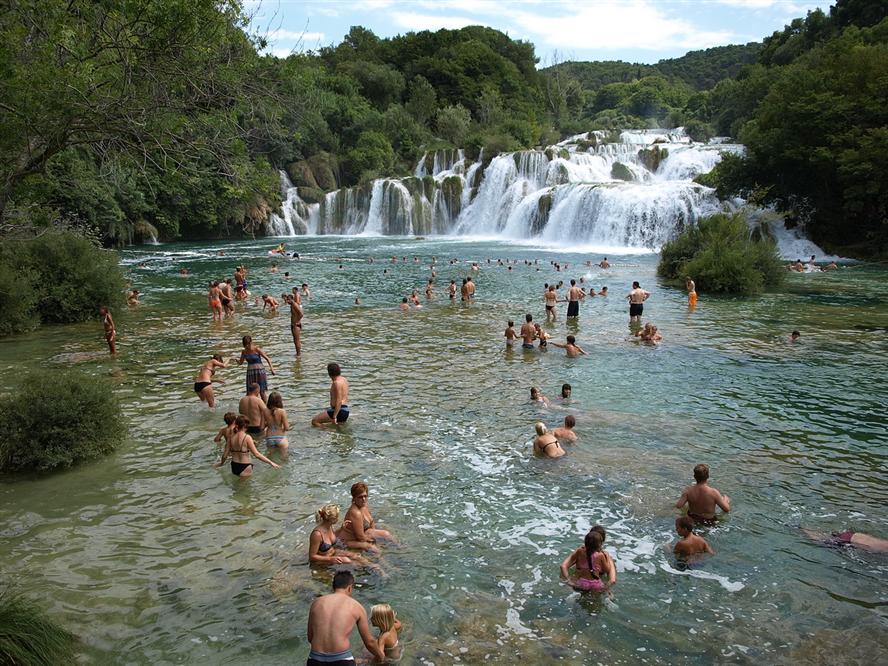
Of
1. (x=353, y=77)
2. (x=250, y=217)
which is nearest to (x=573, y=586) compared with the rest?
(x=250, y=217)

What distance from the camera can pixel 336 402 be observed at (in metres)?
11.4

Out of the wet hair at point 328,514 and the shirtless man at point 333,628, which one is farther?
the wet hair at point 328,514

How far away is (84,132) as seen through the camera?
29.2 feet

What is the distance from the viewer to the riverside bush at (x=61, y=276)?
1998 centimetres

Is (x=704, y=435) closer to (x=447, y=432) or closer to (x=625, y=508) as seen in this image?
(x=625, y=508)

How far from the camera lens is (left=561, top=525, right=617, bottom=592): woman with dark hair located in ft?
21.9

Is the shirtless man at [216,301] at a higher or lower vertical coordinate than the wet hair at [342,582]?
higher

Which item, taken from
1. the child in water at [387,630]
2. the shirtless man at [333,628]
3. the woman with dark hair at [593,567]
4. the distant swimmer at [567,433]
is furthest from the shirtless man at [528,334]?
the shirtless man at [333,628]

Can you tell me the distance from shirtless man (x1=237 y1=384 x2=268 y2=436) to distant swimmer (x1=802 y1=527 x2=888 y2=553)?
8133 mm

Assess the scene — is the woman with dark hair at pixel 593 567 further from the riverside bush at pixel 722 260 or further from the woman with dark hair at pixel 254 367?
the riverside bush at pixel 722 260

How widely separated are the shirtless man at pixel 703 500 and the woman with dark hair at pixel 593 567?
1.82 m

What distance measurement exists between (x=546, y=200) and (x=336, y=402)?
1503 inches

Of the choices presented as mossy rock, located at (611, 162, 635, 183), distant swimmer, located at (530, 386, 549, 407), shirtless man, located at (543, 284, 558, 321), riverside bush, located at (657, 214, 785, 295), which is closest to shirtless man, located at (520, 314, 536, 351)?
shirtless man, located at (543, 284, 558, 321)

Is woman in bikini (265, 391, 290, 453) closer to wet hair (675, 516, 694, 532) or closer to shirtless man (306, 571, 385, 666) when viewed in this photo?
shirtless man (306, 571, 385, 666)
